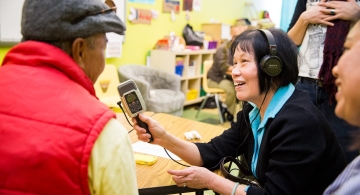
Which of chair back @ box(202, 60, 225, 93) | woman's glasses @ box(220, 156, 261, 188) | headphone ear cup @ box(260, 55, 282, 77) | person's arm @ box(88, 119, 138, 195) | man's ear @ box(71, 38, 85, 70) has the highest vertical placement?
man's ear @ box(71, 38, 85, 70)

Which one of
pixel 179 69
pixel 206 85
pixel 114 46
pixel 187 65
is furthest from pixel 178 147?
pixel 187 65

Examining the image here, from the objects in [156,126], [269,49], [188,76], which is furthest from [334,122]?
[188,76]

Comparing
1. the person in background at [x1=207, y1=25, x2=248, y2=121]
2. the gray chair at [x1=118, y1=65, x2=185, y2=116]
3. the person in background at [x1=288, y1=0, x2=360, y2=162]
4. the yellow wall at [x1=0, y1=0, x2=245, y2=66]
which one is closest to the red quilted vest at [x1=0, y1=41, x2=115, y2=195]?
the person in background at [x1=288, y1=0, x2=360, y2=162]

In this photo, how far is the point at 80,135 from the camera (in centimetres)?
58

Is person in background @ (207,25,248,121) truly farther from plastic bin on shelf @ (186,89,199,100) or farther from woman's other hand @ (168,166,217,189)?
woman's other hand @ (168,166,217,189)

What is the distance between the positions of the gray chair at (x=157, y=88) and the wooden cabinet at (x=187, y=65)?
0.32 metres

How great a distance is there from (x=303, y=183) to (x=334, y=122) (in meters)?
0.59

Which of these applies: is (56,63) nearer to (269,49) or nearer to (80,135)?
(80,135)

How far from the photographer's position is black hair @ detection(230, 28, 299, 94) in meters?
1.14

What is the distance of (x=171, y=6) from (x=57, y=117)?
426 centimetres

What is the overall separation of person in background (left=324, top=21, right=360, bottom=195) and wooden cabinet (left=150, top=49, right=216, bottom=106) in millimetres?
3574

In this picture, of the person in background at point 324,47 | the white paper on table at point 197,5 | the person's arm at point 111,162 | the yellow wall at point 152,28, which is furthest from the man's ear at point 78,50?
the white paper on table at point 197,5

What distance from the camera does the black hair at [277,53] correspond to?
3.73ft

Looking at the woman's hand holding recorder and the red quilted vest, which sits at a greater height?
the red quilted vest
